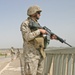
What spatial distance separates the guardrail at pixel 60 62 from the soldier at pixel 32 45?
507 mm

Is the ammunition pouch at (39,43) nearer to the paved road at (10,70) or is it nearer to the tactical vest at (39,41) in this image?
the tactical vest at (39,41)

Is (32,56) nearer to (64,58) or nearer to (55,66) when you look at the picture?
(64,58)

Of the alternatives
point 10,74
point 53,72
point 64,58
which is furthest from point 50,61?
point 10,74

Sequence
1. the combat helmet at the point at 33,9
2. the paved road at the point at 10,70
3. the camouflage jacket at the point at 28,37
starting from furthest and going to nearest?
the paved road at the point at 10,70 < the combat helmet at the point at 33,9 < the camouflage jacket at the point at 28,37

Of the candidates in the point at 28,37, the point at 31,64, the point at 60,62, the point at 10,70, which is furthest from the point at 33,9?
the point at 10,70

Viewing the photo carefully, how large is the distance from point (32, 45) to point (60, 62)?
1.00 m

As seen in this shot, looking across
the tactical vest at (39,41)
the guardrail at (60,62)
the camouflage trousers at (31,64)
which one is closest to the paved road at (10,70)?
the guardrail at (60,62)

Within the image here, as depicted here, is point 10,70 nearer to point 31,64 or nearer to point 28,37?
point 31,64

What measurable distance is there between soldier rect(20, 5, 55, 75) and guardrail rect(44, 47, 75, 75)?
507mm

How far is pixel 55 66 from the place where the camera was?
269 inches

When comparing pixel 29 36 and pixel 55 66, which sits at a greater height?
pixel 29 36

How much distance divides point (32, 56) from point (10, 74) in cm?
589

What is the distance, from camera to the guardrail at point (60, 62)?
5.45 metres

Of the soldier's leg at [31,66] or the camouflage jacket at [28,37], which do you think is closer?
the camouflage jacket at [28,37]
